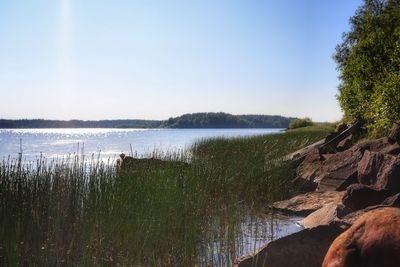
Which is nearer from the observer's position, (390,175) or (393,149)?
(390,175)

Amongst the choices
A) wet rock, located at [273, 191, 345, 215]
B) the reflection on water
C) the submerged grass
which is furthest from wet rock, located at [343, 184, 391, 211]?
the submerged grass

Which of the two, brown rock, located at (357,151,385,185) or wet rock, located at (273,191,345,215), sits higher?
brown rock, located at (357,151,385,185)

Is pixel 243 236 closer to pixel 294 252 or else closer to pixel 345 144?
pixel 294 252

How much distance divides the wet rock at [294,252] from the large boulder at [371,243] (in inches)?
30.3

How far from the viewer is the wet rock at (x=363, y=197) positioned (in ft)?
26.4

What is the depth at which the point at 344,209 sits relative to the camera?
757 cm

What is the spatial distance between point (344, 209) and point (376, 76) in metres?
11.7

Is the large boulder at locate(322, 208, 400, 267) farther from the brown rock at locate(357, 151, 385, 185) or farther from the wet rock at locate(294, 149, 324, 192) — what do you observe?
the wet rock at locate(294, 149, 324, 192)

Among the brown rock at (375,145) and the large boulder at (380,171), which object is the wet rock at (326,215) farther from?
the brown rock at (375,145)

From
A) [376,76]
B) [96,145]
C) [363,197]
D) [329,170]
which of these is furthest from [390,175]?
[96,145]

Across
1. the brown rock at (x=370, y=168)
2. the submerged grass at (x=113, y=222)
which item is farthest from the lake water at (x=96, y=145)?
the brown rock at (x=370, y=168)

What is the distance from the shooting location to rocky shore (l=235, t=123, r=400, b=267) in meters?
4.20

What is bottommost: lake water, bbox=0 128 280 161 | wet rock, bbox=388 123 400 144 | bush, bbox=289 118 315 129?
lake water, bbox=0 128 280 161

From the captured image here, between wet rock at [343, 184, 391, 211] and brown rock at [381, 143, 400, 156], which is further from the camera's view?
brown rock at [381, 143, 400, 156]
